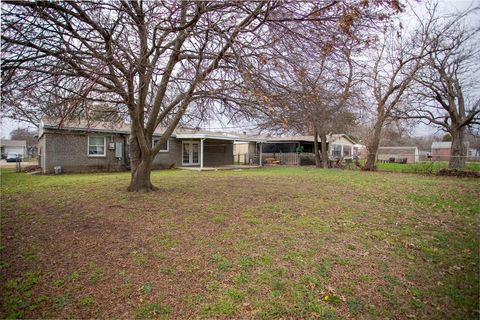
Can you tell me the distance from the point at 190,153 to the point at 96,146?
7.39 metres

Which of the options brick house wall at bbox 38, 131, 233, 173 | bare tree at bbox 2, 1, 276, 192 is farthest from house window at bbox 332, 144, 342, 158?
bare tree at bbox 2, 1, 276, 192

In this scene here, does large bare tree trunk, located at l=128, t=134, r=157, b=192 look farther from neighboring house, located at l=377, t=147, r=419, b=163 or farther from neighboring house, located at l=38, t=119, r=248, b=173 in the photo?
neighboring house, located at l=377, t=147, r=419, b=163

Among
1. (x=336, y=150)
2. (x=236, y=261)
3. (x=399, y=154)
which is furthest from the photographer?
(x=399, y=154)

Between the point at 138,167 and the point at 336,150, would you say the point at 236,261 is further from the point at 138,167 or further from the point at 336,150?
the point at 336,150

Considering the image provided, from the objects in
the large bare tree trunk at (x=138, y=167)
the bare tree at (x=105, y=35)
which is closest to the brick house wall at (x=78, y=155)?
the large bare tree trunk at (x=138, y=167)

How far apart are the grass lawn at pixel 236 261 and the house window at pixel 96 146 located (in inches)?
400

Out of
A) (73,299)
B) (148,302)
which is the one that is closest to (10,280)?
(73,299)

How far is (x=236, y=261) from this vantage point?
12.3 ft

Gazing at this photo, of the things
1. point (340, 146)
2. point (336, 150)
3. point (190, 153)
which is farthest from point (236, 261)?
point (340, 146)

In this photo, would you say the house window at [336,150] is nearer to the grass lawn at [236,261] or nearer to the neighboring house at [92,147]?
the neighboring house at [92,147]

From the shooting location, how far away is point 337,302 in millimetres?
2920

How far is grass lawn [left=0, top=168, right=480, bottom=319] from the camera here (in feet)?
9.30

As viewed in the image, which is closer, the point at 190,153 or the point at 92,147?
the point at 92,147

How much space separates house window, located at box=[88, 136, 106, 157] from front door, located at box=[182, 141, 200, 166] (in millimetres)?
6262
